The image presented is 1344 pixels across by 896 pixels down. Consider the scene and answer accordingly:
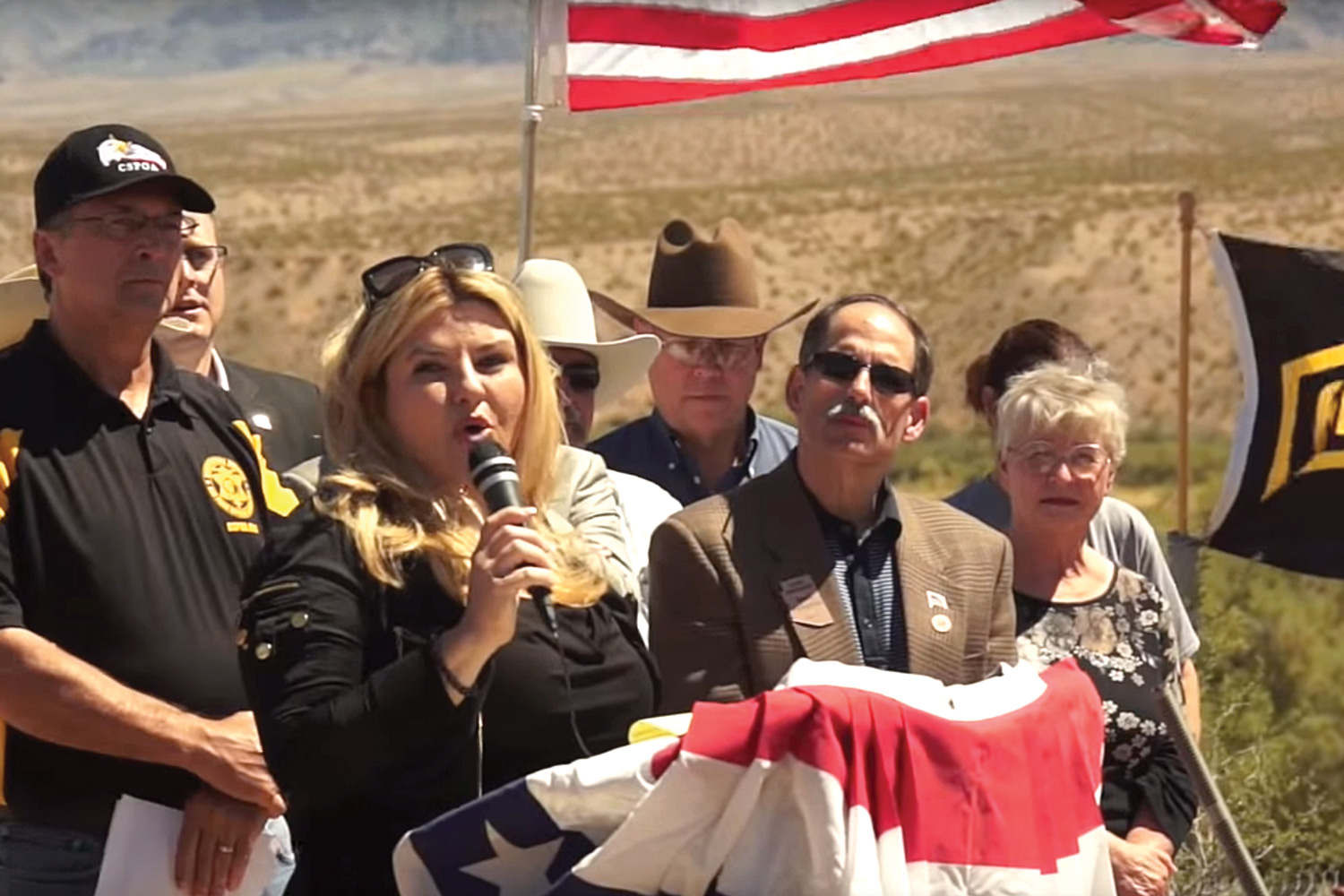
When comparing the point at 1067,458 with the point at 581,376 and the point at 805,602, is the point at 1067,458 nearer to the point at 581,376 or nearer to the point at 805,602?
the point at 805,602

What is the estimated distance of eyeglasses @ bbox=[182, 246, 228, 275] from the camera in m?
5.50

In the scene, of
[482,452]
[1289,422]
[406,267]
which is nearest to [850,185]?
[1289,422]

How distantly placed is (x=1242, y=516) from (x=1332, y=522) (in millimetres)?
249

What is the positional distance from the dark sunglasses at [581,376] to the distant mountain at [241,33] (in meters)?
97.6

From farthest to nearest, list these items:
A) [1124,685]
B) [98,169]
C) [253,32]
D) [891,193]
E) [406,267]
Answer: [253,32], [891,193], [1124,685], [98,169], [406,267]

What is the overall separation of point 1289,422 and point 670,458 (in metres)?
2.12

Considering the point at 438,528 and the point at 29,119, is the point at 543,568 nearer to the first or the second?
the point at 438,528

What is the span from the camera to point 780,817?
125 inches

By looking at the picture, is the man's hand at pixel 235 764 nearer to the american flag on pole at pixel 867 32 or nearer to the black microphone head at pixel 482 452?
the black microphone head at pixel 482 452

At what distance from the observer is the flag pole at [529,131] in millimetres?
6516

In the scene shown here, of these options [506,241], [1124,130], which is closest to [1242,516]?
[506,241]

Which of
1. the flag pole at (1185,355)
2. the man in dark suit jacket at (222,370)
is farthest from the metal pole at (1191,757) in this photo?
the flag pole at (1185,355)

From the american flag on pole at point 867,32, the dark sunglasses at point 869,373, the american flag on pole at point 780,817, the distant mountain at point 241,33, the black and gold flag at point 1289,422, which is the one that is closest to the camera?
the american flag on pole at point 780,817

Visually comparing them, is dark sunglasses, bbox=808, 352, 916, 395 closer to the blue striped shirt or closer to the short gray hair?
the blue striped shirt
